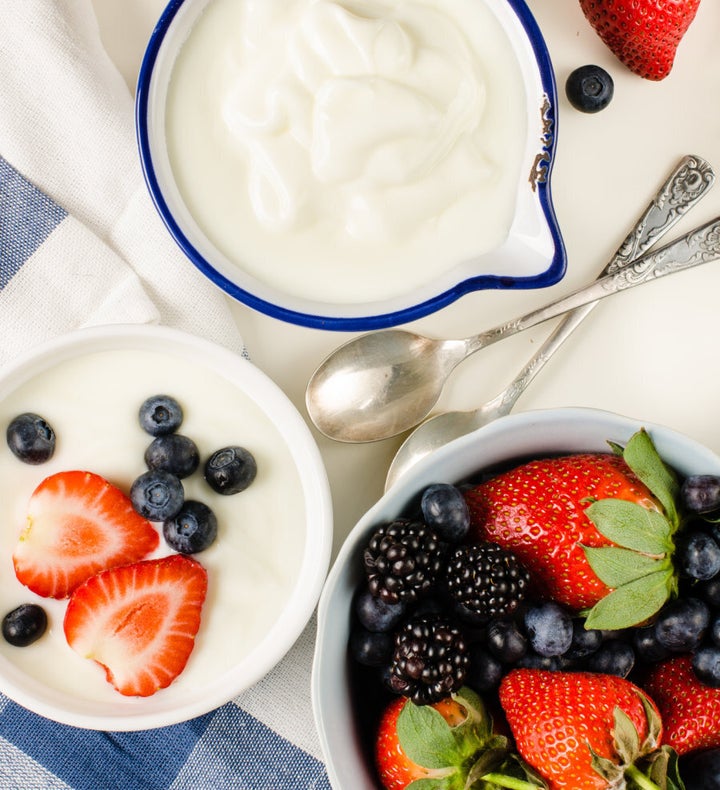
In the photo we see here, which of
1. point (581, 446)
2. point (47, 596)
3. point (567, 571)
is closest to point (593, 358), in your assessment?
point (581, 446)

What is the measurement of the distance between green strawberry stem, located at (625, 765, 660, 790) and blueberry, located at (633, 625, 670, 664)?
→ 16cm

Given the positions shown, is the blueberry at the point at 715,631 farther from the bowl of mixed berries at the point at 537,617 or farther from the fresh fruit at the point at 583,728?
the fresh fruit at the point at 583,728

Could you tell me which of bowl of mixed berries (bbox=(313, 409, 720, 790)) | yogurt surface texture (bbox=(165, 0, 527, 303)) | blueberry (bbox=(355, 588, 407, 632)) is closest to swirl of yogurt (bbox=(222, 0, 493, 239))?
yogurt surface texture (bbox=(165, 0, 527, 303))

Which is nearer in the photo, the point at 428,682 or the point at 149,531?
the point at 428,682

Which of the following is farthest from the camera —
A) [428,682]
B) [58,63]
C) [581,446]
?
[58,63]

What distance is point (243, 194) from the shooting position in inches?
46.2

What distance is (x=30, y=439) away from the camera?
46.3 inches

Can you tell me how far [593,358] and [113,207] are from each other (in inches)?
30.3

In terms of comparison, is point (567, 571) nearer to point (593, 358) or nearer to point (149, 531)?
point (593, 358)

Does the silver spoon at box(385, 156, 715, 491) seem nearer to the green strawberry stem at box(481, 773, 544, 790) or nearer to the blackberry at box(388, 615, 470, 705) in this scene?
the blackberry at box(388, 615, 470, 705)

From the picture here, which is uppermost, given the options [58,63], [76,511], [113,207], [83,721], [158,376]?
[58,63]

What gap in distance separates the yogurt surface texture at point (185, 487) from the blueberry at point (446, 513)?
25 cm

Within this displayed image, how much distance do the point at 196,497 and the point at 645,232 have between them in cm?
79

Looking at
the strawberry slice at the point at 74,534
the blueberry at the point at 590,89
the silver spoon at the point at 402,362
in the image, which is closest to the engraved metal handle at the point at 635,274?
the silver spoon at the point at 402,362
